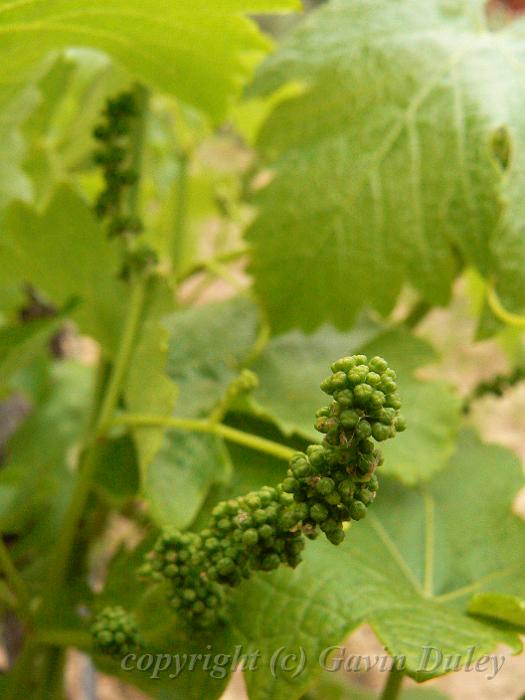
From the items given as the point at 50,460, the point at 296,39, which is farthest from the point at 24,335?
the point at 296,39

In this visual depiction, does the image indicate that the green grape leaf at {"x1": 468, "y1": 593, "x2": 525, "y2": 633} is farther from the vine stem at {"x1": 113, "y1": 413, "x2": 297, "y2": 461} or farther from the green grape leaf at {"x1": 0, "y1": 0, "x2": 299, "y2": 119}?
the green grape leaf at {"x1": 0, "y1": 0, "x2": 299, "y2": 119}

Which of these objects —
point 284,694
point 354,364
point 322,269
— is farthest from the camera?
point 322,269

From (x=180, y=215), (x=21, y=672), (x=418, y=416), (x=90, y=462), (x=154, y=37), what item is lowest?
(x=21, y=672)

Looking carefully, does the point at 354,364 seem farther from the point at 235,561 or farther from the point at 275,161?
the point at 275,161

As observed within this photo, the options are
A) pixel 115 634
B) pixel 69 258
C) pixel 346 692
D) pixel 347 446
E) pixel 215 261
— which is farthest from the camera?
pixel 346 692

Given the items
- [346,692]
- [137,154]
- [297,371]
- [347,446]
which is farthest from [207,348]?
[346,692]

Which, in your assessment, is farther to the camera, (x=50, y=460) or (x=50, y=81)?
(x=50, y=460)

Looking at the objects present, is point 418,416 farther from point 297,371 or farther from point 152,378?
point 152,378
